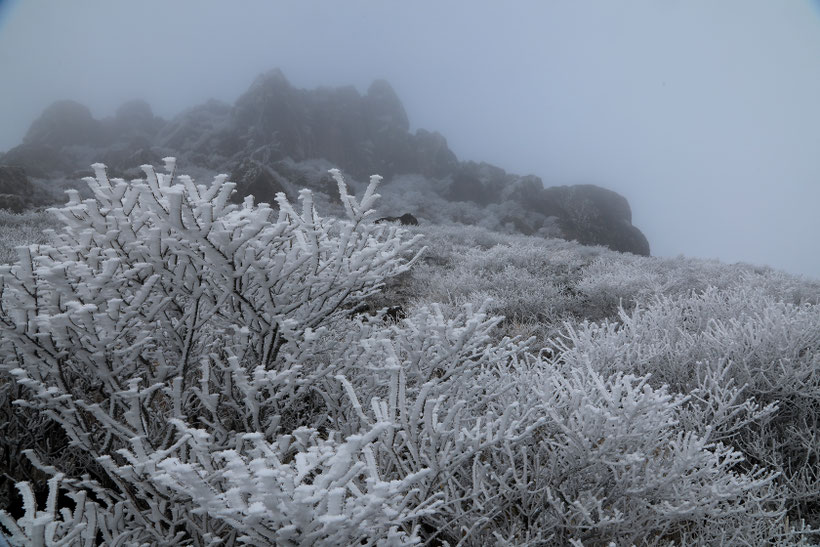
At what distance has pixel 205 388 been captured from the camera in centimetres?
184

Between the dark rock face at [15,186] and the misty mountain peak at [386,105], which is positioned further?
the misty mountain peak at [386,105]

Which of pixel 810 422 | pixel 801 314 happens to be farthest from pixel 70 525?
pixel 801 314

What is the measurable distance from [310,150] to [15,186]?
35024 mm

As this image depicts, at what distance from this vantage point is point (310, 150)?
5209 cm

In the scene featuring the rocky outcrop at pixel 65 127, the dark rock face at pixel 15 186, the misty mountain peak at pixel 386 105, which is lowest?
the dark rock face at pixel 15 186

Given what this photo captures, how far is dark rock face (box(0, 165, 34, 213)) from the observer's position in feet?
54.5

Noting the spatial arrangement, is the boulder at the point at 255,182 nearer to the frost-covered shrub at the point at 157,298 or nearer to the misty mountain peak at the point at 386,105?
the frost-covered shrub at the point at 157,298

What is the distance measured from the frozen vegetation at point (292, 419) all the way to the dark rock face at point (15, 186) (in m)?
19.8

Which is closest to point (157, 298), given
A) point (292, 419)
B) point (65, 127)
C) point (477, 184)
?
point (292, 419)

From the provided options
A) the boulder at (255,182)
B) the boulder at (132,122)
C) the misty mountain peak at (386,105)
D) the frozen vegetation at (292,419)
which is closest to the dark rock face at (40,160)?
the boulder at (132,122)

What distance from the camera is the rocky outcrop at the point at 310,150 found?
137 feet

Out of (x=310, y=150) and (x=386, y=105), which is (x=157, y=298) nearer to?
(x=310, y=150)

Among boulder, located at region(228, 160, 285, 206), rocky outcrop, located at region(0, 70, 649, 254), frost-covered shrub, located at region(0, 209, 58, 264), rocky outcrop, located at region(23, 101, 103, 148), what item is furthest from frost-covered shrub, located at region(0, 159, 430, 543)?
rocky outcrop, located at region(23, 101, 103, 148)

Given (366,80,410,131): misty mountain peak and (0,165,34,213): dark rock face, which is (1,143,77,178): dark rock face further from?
(366,80,410,131): misty mountain peak
